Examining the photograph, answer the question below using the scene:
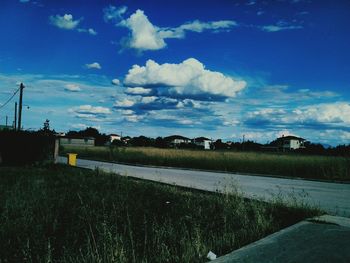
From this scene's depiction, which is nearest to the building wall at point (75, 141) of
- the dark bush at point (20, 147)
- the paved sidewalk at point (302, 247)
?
the dark bush at point (20, 147)

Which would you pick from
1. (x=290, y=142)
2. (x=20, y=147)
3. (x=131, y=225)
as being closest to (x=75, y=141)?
(x=290, y=142)

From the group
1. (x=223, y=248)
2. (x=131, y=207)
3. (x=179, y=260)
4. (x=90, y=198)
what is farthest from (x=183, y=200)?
(x=179, y=260)

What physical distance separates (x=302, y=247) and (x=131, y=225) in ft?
10.6

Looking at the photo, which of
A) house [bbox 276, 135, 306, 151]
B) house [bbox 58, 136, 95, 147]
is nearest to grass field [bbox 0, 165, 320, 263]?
house [bbox 58, 136, 95, 147]

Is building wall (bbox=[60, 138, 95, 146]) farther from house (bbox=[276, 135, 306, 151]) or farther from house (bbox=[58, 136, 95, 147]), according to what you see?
house (bbox=[276, 135, 306, 151])

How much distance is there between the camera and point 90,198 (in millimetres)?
9727

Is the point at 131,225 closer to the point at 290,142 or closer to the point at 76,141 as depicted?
the point at 76,141

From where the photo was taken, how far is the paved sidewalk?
15.1ft

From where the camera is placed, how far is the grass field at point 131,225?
5121 mm

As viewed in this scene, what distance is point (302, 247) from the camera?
16.5 feet

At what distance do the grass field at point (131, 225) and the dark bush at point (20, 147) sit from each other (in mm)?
13285

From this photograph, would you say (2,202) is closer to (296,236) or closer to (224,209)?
(224,209)

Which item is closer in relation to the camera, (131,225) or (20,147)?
(131,225)

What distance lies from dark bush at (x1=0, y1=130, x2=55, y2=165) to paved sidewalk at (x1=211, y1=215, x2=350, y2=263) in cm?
2104
